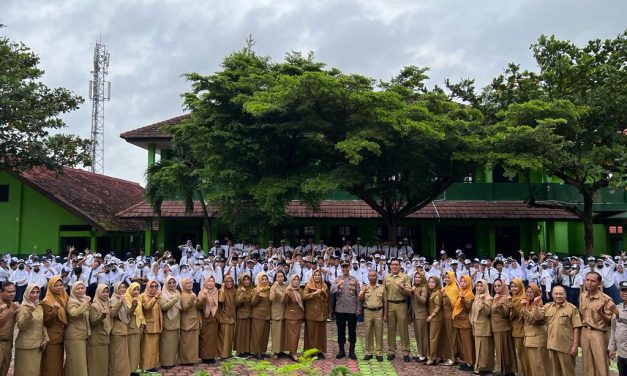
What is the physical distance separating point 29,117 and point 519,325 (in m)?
16.8

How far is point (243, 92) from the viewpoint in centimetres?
1609

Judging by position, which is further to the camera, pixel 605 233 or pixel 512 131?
pixel 605 233

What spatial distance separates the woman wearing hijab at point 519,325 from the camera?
24.7ft

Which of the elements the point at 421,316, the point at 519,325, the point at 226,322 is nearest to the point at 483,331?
the point at 519,325

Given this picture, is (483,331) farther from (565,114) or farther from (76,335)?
(565,114)

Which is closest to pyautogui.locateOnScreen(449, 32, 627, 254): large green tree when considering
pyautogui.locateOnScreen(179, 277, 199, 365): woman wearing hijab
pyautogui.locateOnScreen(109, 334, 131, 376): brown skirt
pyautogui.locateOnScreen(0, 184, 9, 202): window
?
pyautogui.locateOnScreen(179, 277, 199, 365): woman wearing hijab

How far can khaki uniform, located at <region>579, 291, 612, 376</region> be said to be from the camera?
253 inches

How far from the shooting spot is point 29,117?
17953 millimetres

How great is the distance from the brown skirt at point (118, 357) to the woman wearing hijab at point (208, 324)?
148 centimetres

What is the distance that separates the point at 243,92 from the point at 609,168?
38.4ft

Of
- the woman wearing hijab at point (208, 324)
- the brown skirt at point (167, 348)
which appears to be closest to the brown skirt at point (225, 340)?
the woman wearing hijab at point (208, 324)

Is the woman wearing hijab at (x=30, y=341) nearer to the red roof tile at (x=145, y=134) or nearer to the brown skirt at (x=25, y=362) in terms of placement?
the brown skirt at (x=25, y=362)

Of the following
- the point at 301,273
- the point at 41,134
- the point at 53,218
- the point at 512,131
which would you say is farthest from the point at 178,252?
the point at 512,131

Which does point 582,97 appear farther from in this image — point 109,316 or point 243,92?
point 109,316
